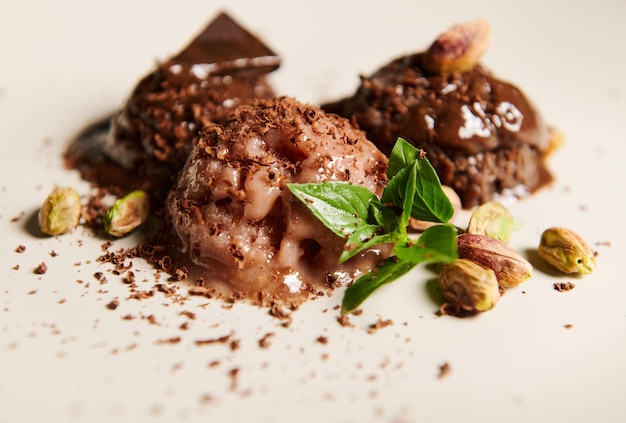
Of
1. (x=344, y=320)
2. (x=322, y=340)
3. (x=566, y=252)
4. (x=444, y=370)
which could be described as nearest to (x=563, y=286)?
(x=566, y=252)

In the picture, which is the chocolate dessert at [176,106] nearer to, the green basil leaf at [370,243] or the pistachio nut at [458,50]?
the pistachio nut at [458,50]

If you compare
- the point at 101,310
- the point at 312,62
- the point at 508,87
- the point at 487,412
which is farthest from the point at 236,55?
the point at 487,412

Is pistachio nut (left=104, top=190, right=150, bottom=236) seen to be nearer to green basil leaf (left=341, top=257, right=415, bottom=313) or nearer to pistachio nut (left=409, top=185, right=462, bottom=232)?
green basil leaf (left=341, top=257, right=415, bottom=313)

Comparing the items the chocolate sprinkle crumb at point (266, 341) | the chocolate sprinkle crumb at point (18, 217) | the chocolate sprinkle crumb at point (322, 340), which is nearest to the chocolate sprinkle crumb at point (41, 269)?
the chocolate sprinkle crumb at point (18, 217)

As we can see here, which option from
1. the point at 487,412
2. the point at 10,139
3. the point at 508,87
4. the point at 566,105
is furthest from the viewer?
the point at 566,105

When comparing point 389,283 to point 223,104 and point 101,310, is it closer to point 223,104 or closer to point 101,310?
point 101,310

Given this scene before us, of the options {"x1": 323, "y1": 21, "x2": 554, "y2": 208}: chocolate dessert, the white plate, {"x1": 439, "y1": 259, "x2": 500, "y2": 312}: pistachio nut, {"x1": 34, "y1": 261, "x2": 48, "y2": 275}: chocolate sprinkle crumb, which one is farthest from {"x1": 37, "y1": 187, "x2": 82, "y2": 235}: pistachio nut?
{"x1": 439, "y1": 259, "x2": 500, "y2": 312}: pistachio nut

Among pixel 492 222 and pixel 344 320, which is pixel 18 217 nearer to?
pixel 344 320
